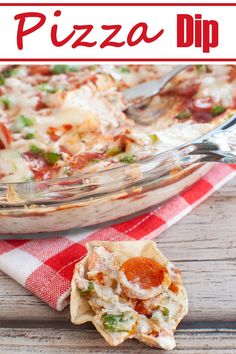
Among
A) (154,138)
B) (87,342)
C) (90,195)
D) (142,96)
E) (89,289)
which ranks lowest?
(87,342)

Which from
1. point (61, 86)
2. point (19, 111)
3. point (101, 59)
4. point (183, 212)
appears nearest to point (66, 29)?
point (101, 59)

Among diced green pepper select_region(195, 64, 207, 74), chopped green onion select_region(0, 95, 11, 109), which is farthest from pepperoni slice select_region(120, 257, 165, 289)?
diced green pepper select_region(195, 64, 207, 74)

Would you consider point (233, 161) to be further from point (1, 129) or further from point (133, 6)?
point (133, 6)

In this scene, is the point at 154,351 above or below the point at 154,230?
below

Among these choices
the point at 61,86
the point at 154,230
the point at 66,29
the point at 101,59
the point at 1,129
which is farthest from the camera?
the point at 66,29

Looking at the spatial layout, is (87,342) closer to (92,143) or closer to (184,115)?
(92,143)

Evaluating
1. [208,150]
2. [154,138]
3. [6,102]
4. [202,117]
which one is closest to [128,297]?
[208,150]

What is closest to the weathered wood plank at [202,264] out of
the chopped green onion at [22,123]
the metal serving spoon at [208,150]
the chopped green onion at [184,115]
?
the metal serving spoon at [208,150]
